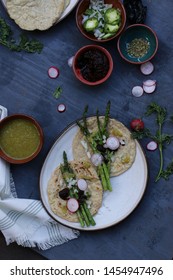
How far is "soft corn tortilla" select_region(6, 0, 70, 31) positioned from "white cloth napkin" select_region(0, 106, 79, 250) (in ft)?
2.05

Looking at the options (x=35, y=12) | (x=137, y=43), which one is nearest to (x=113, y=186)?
(x=137, y=43)

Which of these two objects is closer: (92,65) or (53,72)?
(92,65)

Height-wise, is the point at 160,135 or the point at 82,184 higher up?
the point at 160,135

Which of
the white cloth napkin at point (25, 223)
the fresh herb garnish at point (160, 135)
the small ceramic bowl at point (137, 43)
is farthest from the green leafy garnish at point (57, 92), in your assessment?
the fresh herb garnish at point (160, 135)

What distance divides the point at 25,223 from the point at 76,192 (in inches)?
17.4

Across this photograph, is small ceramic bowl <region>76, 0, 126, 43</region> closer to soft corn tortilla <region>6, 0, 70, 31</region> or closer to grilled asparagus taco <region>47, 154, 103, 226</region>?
soft corn tortilla <region>6, 0, 70, 31</region>

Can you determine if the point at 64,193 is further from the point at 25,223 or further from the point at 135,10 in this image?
the point at 135,10

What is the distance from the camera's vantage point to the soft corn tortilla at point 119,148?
128 inches

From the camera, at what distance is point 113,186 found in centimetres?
329

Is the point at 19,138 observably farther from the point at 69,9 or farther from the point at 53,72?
the point at 69,9

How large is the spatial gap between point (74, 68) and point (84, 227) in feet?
3.60

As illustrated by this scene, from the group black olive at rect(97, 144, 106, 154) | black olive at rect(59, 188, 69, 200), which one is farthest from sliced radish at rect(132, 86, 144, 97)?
black olive at rect(59, 188, 69, 200)

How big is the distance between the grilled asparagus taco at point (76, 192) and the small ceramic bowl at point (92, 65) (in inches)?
22.9

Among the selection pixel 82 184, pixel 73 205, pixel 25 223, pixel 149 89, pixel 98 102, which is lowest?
pixel 25 223
